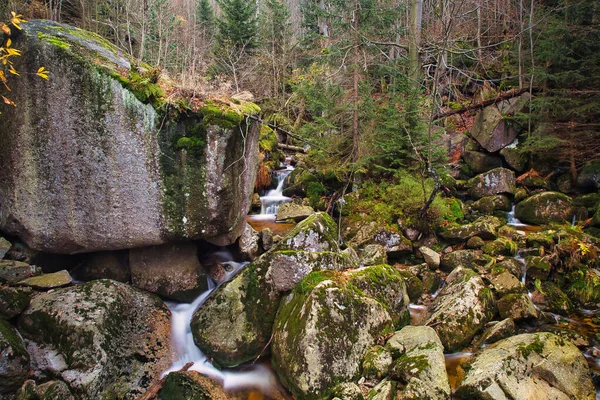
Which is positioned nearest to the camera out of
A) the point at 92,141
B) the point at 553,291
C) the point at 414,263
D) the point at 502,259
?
the point at 92,141

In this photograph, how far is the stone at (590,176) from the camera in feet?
37.2

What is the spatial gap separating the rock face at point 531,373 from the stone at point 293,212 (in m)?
6.76

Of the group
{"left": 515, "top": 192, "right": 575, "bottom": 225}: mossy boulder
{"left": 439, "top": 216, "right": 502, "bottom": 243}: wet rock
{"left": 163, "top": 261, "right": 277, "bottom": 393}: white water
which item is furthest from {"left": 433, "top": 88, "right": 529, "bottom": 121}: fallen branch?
{"left": 163, "top": 261, "right": 277, "bottom": 393}: white water

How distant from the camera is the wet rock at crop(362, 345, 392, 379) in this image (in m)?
5.02

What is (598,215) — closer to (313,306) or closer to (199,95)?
(313,306)

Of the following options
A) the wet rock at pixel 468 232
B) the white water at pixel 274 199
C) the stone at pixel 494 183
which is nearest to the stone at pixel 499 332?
the wet rock at pixel 468 232

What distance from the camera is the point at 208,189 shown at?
6141 mm

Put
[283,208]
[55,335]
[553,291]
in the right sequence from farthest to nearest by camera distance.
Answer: [283,208] → [553,291] → [55,335]

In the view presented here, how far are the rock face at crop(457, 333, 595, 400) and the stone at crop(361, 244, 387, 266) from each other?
325 cm

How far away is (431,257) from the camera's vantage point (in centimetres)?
902

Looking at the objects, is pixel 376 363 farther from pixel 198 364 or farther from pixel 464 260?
pixel 464 260

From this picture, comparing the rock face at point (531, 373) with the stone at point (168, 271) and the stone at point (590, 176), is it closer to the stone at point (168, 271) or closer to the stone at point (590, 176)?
the stone at point (168, 271)

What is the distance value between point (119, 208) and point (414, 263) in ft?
24.6

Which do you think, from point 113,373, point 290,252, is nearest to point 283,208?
point 290,252
